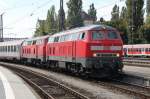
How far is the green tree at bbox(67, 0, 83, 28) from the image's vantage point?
10250 centimetres

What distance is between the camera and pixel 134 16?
91.6 metres

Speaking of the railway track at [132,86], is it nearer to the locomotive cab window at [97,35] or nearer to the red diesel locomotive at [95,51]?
the red diesel locomotive at [95,51]

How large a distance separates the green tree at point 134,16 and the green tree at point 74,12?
46.8ft

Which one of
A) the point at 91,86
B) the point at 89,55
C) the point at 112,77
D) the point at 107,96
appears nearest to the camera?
the point at 107,96

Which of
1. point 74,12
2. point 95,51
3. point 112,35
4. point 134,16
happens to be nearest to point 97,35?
point 112,35

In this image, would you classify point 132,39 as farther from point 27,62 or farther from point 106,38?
point 106,38

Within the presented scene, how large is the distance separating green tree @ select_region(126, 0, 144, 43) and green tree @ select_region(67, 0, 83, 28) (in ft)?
46.8

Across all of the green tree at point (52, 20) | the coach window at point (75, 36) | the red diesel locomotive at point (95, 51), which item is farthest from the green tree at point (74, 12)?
the coach window at point (75, 36)

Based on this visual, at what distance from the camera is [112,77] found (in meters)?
25.7

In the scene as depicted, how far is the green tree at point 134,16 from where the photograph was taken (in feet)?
298

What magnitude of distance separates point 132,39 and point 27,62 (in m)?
43.3

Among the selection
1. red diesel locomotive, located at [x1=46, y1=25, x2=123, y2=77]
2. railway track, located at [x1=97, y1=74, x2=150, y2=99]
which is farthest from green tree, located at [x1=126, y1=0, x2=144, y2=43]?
railway track, located at [x1=97, y1=74, x2=150, y2=99]

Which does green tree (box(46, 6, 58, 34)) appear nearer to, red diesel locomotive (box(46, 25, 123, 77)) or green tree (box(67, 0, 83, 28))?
green tree (box(67, 0, 83, 28))

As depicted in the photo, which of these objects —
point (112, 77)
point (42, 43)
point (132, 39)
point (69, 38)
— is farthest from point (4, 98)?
point (132, 39)
